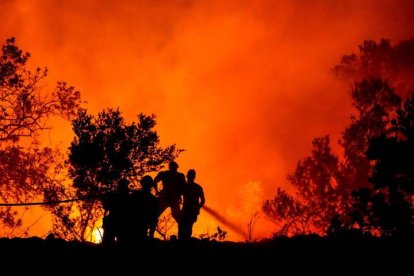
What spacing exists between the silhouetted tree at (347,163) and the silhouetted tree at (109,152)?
2128cm

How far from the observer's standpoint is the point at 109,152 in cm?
1622

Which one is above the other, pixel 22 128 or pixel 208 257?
pixel 22 128

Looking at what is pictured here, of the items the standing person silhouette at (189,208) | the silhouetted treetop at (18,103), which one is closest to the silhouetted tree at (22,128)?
the silhouetted treetop at (18,103)

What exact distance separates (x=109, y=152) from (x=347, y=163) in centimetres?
2757

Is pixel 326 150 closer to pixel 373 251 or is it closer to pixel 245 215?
pixel 245 215

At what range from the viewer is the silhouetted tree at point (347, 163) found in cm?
3669

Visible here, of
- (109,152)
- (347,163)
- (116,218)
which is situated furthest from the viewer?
(347,163)

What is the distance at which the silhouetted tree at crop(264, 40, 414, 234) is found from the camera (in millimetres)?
36688

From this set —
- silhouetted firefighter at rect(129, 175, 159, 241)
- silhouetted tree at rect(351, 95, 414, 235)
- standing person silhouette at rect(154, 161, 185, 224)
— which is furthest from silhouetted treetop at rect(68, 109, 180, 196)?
silhouetted tree at rect(351, 95, 414, 235)

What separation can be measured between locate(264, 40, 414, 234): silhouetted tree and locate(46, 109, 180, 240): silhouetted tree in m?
21.3

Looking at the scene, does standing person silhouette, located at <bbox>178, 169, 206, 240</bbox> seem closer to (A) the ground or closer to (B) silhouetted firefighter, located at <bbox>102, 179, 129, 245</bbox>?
(B) silhouetted firefighter, located at <bbox>102, 179, 129, 245</bbox>

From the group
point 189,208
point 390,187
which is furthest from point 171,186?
point 390,187

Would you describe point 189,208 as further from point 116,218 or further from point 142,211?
point 116,218

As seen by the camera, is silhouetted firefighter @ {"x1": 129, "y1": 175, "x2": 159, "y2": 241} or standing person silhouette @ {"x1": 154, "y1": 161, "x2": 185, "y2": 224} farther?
standing person silhouette @ {"x1": 154, "y1": 161, "x2": 185, "y2": 224}
